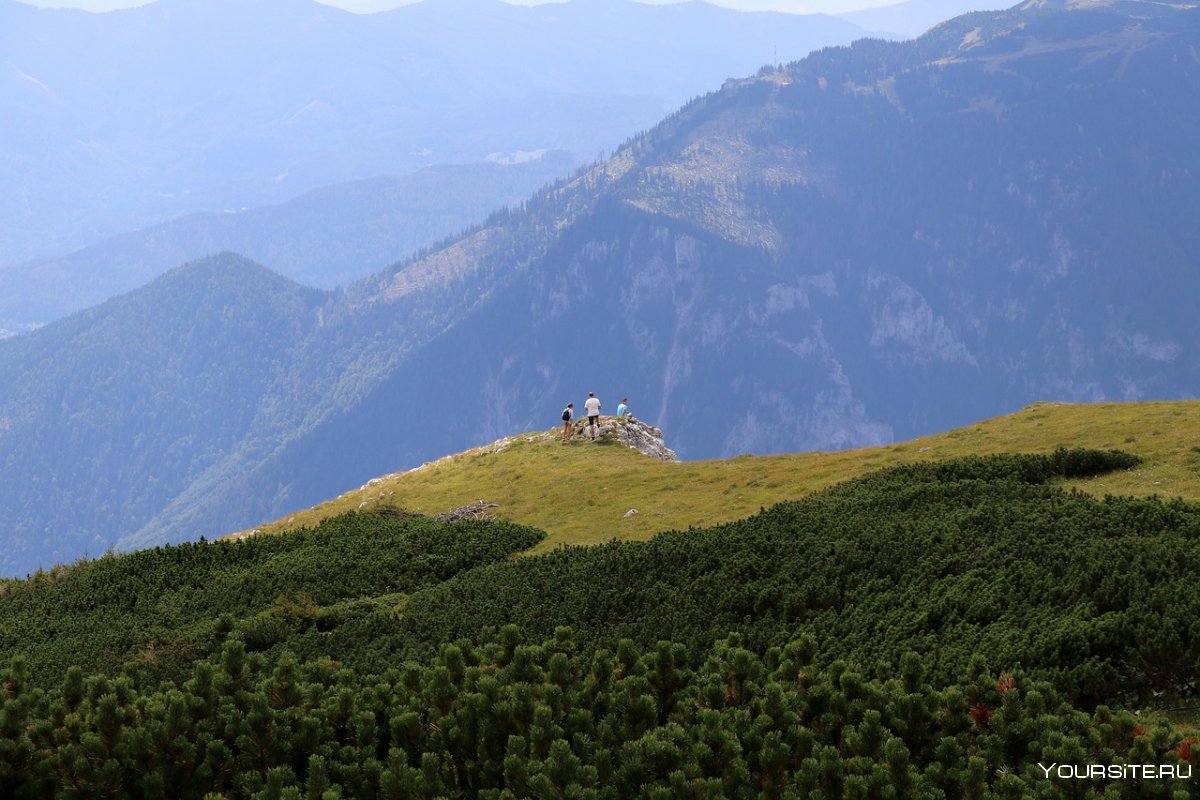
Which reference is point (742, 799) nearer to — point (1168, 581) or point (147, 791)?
point (147, 791)

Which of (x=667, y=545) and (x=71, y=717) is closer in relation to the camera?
(x=71, y=717)

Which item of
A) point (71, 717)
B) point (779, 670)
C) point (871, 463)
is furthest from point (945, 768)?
point (871, 463)

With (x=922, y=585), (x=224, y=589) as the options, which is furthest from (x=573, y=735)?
(x=224, y=589)

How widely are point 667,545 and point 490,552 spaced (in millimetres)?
7511

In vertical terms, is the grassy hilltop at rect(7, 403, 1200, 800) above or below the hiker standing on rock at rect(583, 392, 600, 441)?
below

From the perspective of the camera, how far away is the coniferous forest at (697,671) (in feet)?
42.7

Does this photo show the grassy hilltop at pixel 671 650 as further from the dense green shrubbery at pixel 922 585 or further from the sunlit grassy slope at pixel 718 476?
the sunlit grassy slope at pixel 718 476

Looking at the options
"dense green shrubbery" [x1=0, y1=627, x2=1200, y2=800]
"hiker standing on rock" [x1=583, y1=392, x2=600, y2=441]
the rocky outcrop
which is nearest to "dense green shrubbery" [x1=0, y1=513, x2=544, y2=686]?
"dense green shrubbery" [x1=0, y1=627, x2=1200, y2=800]

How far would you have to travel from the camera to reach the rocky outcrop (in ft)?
186

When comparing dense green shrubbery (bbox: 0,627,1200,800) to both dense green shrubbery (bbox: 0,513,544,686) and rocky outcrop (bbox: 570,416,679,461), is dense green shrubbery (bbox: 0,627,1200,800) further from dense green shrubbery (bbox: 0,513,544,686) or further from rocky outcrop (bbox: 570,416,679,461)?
rocky outcrop (bbox: 570,416,679,461)

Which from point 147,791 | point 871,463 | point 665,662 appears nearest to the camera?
point 147,791

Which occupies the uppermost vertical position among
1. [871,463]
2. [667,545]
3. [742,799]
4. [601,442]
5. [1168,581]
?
[601,442]

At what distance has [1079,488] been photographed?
30.3m

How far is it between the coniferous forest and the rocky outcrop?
2602cm
